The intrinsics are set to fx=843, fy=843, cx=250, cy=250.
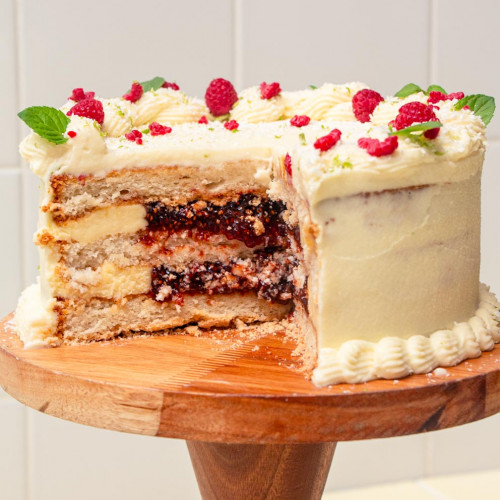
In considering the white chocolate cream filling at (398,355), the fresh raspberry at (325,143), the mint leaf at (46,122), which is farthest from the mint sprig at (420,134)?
the mint leaf at (46,122)

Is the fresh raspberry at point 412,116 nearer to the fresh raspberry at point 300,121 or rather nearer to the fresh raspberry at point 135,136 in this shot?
the fresh raspberry at point 300,121

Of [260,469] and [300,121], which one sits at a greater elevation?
[300,121]

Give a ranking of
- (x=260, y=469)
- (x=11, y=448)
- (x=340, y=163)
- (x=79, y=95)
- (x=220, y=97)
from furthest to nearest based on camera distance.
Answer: (x=11, y=448) → (x=220, y=97) → (x=79, y=95) → (x=260, y=469) → (x=340, y=163)

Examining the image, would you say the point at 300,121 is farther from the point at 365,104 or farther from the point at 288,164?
the point at 288,164

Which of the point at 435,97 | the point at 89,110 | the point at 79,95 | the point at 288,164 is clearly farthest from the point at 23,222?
the point at 435,97

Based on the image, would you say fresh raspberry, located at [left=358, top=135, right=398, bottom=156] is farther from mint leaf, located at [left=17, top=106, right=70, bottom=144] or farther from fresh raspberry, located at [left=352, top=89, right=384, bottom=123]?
mint leaf, located at [left=17, top=106, right=70, bottom=144]

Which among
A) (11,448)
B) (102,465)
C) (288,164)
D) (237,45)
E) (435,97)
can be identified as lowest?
(102,465)

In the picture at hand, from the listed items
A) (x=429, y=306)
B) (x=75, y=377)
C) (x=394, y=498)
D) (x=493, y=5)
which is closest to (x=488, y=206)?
(x=493, y=5)
